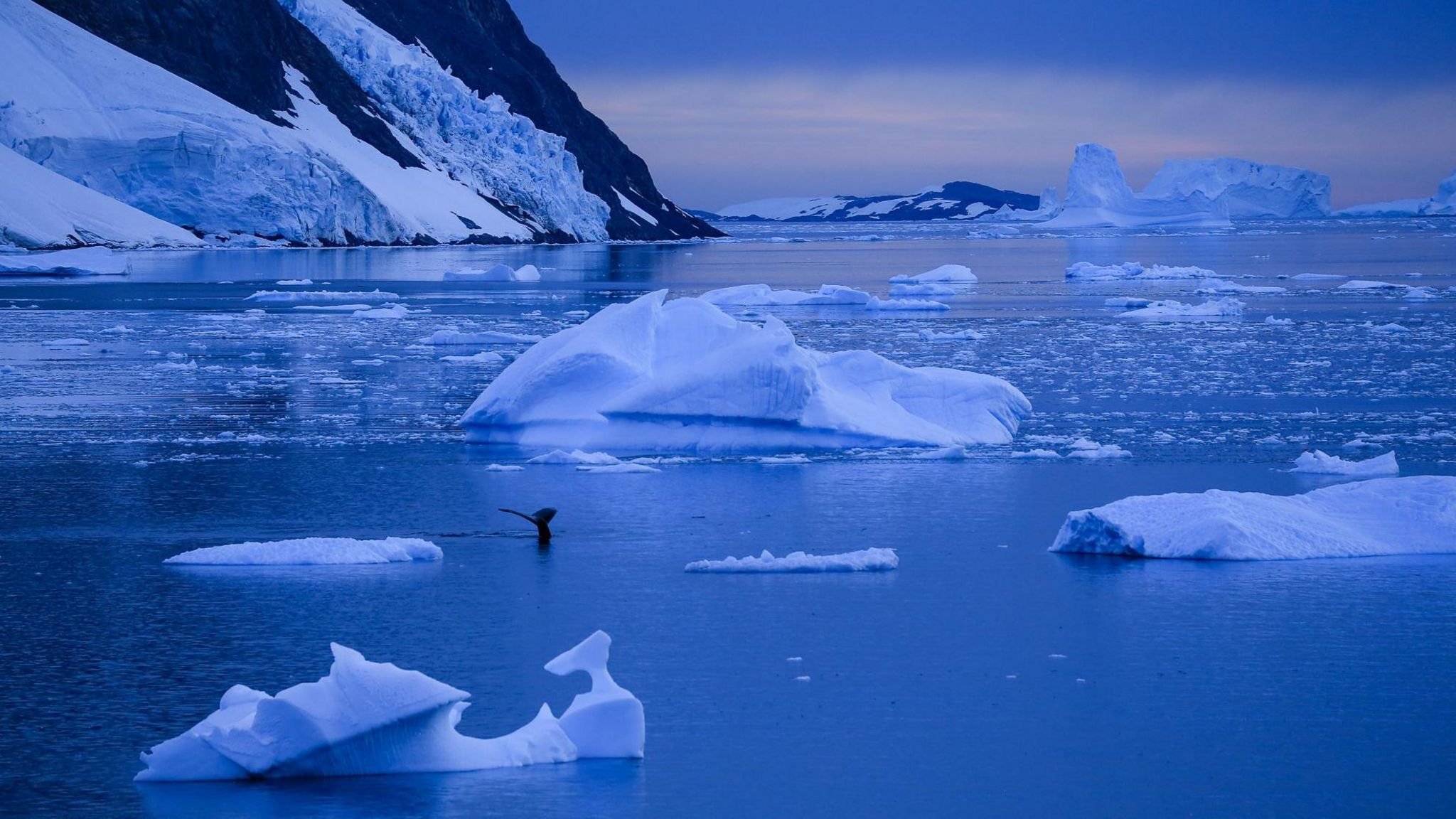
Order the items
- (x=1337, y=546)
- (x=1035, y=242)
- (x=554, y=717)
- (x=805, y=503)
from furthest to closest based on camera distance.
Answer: (x=1035, y=242) < (x=805, y=503) < (x=1337, y=546) < (x=554, y=717)

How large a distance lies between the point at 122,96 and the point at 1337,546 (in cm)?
6114

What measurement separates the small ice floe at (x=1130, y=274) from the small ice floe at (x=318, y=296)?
19.6 meters

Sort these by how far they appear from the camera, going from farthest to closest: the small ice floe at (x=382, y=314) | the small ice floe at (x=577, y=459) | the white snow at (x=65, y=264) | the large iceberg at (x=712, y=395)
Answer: the white snow at (x=65, y=264) < the small ice floe at (x=382, y=314) < the large iceberg at (x=712, y=395) < the small ice floe at (x=577, y=459)

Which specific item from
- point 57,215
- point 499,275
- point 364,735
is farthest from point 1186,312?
point 57,215

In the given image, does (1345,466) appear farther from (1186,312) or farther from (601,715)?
(1186,312)

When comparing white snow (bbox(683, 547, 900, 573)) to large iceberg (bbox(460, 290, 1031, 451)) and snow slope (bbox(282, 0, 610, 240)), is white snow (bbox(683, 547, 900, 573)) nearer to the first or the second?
large iceberg (bbox(460, 290, 1031, 451))

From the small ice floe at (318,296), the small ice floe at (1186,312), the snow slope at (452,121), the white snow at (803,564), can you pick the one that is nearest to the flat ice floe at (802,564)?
the white snow at (803,564)

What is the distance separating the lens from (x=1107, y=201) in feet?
409

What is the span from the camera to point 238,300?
3559 cm

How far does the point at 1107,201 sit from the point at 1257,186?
83.4 ft

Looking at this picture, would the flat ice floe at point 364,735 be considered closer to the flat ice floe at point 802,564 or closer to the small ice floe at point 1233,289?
the flat ice floe at point 802,564

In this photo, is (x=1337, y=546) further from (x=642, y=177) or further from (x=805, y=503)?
(x=642, y=177)

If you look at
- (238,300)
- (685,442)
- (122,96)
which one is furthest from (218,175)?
(685,442)

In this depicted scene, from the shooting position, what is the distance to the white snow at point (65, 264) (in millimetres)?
44469
